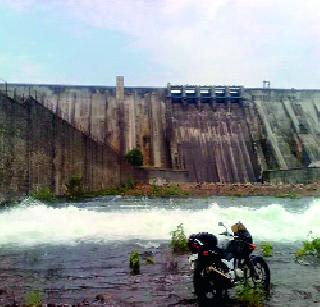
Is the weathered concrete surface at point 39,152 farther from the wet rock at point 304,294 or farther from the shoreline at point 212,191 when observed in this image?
the wet rock at point 304,294

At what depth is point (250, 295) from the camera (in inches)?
284

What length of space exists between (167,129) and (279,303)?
59604 millimetres

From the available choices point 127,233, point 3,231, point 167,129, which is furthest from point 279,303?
point 167,129

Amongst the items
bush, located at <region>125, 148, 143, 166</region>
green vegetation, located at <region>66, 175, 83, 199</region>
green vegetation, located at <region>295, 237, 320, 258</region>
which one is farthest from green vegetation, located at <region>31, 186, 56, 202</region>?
bush, located at <region>125, 148, 143, 166</region>

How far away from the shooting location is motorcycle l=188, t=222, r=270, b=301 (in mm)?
7301

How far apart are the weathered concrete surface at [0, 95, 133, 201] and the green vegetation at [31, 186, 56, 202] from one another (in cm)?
27

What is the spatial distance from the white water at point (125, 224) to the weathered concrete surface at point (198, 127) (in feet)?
137

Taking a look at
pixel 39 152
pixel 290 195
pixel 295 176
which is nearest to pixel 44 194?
pixel 39 152

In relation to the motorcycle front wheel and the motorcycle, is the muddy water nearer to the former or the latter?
the motorcycle front wheel

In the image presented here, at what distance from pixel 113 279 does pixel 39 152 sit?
18.5 meters

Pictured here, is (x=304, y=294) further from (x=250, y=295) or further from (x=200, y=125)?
(x=200, y=125)

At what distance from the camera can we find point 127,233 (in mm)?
16328

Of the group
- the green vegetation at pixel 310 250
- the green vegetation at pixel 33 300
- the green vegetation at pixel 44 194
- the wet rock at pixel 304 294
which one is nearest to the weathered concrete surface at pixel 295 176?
the green vegetation at pixel 44 194

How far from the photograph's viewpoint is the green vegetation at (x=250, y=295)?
7151mm
